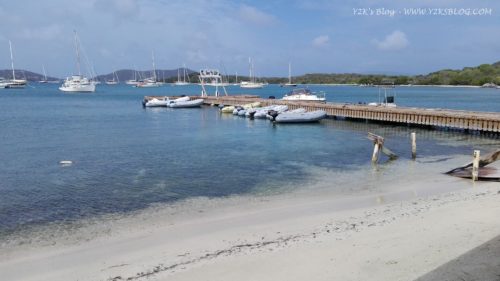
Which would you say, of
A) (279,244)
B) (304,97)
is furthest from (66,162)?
(304,97)

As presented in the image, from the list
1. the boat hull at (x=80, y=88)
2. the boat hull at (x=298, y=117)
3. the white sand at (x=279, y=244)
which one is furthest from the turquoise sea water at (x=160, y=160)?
the boat hull at (x=80, y=88)

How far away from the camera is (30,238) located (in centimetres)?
1355

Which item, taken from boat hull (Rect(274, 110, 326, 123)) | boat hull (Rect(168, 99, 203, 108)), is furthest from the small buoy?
boat hull (Rect(168, 99, 203, 108))

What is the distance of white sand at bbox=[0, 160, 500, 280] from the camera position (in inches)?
409

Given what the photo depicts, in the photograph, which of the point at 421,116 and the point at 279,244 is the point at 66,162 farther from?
the point at 421,116

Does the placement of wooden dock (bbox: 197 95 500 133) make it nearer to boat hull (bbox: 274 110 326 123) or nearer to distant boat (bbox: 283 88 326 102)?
boat hull (bbox: 274 110 326 123)

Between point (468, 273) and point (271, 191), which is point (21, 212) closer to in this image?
point (271, 191)

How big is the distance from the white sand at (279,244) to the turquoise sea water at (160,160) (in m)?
3.14

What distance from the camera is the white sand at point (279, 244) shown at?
Result: 34.1ft

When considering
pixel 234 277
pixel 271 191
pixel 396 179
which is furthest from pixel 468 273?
pixel 396 179

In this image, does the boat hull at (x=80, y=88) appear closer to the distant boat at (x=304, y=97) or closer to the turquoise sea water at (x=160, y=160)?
the distant boat at (x=304, y=97)

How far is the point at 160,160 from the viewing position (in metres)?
27.7

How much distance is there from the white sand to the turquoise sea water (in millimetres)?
3144

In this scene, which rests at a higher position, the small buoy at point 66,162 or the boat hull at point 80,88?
the boat hull at point 80,88
